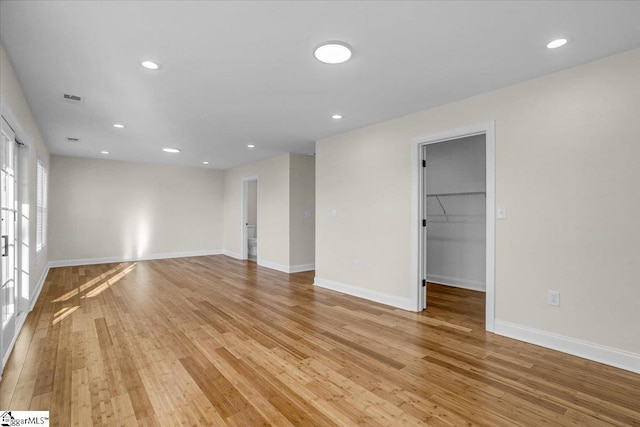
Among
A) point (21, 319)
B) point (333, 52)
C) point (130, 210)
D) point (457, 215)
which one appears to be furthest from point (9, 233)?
point (457, 215)

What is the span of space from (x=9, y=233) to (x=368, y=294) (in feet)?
13.1

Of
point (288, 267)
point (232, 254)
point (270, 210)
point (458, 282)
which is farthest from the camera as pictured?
point (232, 254)

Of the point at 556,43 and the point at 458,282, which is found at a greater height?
the point at 556,43

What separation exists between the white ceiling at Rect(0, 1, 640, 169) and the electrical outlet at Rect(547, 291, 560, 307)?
6.28 feet

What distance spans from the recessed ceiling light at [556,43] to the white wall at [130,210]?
7986mm

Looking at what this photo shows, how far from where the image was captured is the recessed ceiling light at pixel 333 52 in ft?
7.50

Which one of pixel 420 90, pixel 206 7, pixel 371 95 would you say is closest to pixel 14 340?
pixel 206 7

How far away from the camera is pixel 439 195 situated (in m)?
5.38

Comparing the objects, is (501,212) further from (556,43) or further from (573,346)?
(556,43)

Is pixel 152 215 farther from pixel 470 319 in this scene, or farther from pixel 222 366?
pixel 470 319

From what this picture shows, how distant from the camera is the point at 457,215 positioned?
5.26m

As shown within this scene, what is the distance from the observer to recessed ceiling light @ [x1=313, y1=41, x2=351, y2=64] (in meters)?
2.29

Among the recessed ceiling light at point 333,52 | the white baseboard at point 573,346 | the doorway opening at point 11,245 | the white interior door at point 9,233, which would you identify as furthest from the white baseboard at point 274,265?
the recessed ceiling light at point 333,52

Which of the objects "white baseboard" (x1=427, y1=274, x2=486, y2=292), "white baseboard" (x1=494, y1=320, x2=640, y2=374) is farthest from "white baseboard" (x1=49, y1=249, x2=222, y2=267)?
"white baseboard" (x1=494, y1=320, x2=640, y2=374)
